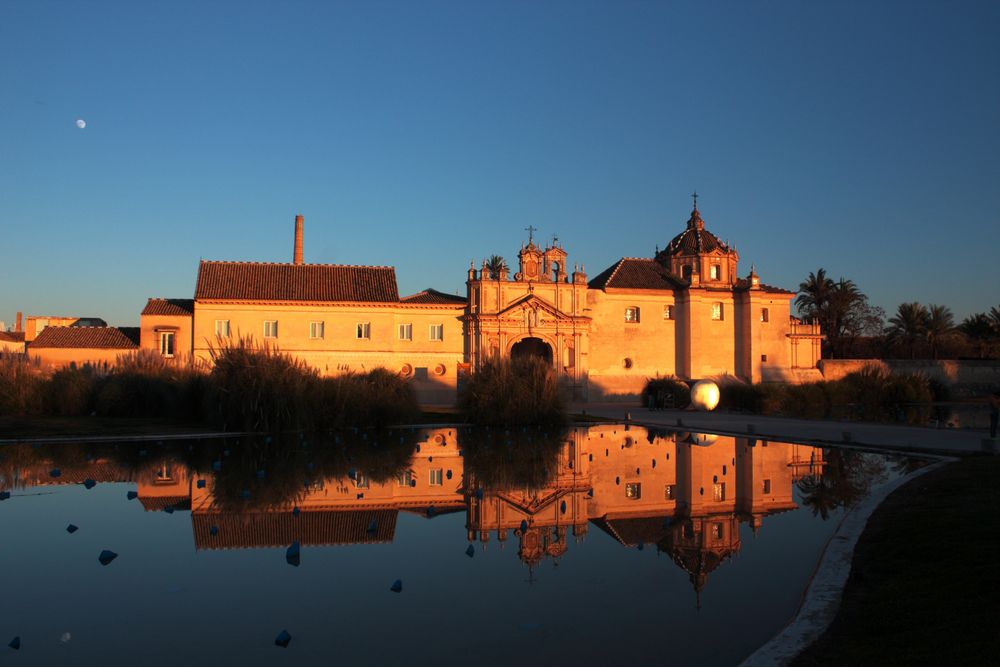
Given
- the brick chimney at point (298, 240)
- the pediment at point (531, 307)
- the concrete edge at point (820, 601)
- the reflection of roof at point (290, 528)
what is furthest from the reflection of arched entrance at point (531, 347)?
the concrete edge at point (820, 601)

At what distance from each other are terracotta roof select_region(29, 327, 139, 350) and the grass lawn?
1620 inches

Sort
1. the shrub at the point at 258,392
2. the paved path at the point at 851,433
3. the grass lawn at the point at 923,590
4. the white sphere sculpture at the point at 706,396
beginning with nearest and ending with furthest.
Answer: the grass lawn at the point at 923,590
the paved path at the point at 851,433
the shrub at the point at 258,392
the white sphere sculpture at the point at 706,396

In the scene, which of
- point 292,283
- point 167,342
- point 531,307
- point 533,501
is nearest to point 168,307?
point 167,342

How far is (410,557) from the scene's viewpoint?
830 centimetres

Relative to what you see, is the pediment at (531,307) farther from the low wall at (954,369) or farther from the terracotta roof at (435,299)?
the low wall at (954,369)

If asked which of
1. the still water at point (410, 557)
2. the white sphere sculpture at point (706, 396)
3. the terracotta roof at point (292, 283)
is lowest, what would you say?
the still water at point (410, 557)

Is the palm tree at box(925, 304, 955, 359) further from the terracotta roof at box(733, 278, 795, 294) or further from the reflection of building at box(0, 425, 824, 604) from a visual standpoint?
the reflection of building at box(0, 425, 824, 604)

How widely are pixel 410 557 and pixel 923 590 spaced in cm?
488

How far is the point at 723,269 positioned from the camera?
4859 cm

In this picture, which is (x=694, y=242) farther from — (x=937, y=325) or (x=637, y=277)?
(x=937, y=325)

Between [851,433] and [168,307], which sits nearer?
[851,433]

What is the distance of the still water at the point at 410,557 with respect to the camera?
18.8ft

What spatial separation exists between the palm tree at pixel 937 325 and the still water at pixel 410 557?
2139 inches

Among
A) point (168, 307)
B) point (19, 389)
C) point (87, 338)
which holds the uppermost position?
point (168, 307)
